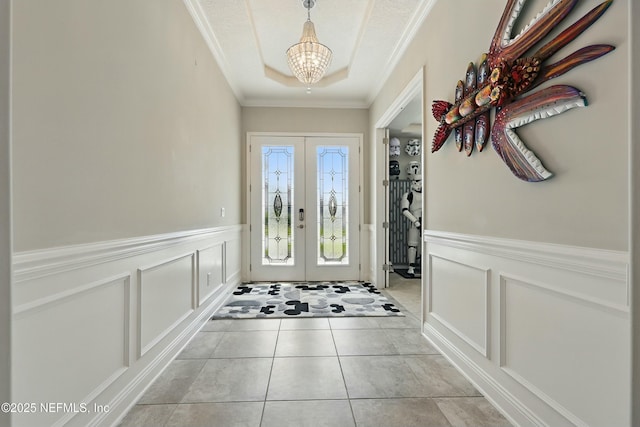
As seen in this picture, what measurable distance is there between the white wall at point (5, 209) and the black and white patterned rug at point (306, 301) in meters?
2.29

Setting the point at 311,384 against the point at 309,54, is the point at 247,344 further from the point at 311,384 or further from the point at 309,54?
the point at 309,54

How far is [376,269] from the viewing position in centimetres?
423

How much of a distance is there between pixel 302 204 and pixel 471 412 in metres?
3.32

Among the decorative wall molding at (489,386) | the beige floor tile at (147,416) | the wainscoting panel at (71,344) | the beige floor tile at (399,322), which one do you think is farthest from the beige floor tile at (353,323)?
the wainscoting panel at (71,344)

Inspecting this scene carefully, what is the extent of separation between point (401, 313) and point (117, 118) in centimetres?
278

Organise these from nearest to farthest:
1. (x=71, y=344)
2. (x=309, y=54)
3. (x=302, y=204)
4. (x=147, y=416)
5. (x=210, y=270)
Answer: (x=71, y=344) → (x=147, y=416) → (x=309, y=54) → (x=210, y=270) → (x=302, y=204)

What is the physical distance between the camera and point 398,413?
1546 millimetres

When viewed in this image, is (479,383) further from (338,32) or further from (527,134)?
(338,32)

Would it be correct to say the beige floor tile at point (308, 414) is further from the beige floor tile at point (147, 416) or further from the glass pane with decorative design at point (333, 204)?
the glass pane with decorative design at point (333, 204)

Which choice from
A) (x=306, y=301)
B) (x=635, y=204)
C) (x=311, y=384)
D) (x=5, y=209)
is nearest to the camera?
(x=5, y=209)

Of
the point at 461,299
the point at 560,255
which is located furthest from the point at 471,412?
the point at 560,255

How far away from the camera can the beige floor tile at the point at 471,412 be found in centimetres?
147

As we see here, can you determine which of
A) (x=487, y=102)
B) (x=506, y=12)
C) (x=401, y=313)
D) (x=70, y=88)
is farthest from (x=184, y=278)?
Result: (x=506, y=12)

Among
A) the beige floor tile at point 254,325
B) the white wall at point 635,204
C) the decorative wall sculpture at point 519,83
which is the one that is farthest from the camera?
the beige floor tile at point 254,325
